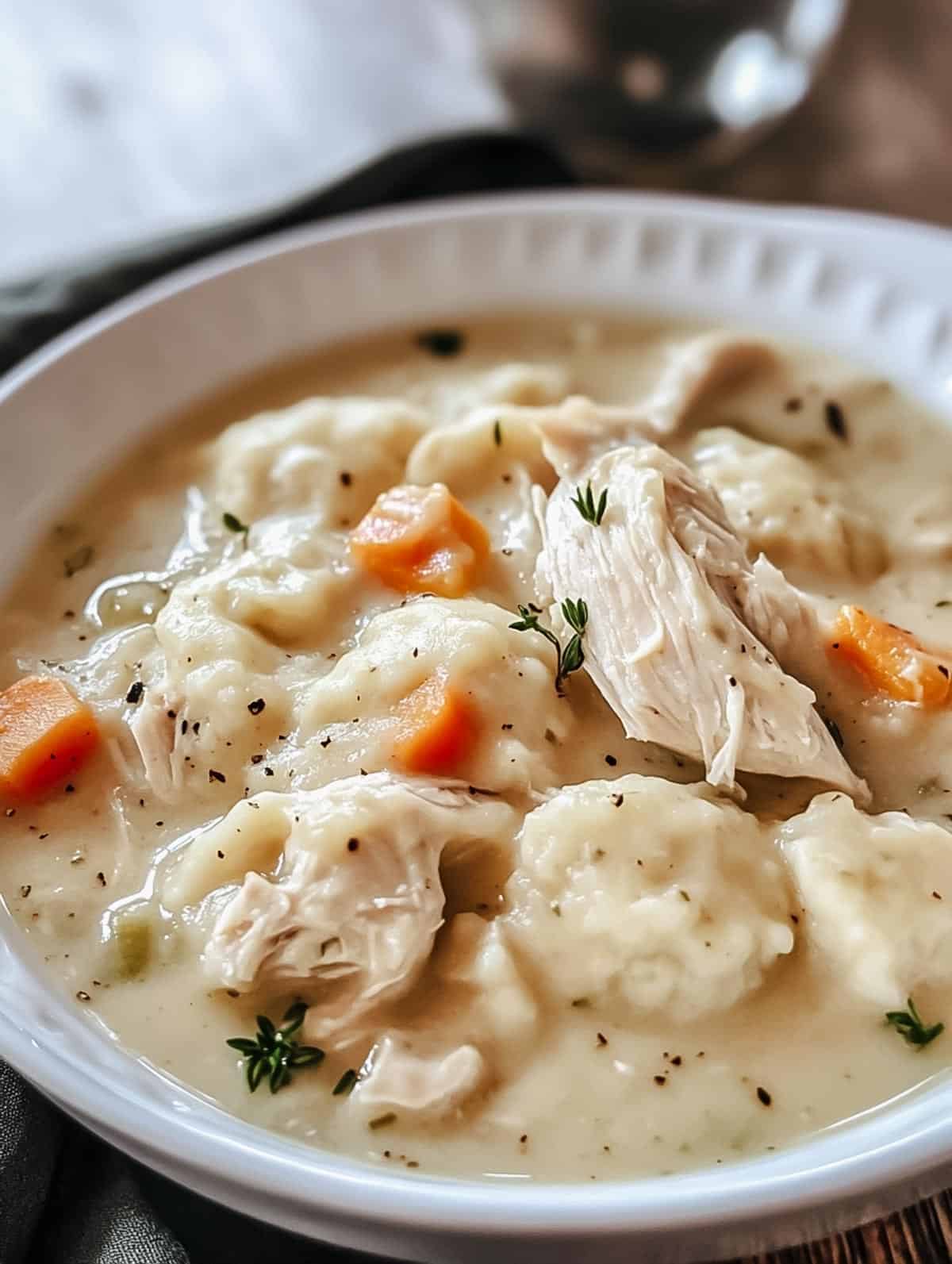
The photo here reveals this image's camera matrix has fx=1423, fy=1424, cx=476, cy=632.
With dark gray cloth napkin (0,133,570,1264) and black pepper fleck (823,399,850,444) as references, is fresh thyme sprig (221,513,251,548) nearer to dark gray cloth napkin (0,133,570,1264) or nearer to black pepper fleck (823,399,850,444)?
dark gray cloth napkin (0,133,570,1264)

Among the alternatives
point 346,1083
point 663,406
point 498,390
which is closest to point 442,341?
point 498,390

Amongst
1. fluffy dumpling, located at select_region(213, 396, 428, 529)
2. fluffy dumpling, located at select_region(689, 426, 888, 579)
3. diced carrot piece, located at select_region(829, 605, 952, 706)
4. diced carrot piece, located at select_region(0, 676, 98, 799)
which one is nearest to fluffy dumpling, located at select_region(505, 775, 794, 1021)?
diced carrot piece, located at select_region(829, 605, 952, 706)

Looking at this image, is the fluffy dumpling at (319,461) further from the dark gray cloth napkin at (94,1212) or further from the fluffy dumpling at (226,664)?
the dark gray cloth napkin at (94,1212)

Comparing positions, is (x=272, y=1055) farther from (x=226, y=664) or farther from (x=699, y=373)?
(x=699, y=373)

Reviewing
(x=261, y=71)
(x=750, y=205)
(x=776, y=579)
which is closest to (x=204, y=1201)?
(x=776, y=579)

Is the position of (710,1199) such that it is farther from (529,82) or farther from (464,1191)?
(529,82)

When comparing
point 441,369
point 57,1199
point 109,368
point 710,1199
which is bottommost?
point 57,1199
